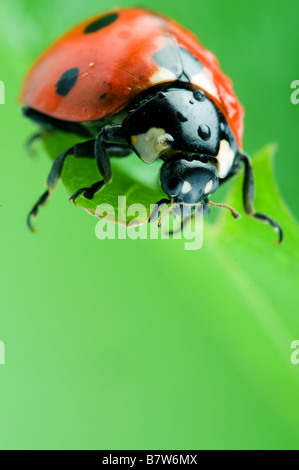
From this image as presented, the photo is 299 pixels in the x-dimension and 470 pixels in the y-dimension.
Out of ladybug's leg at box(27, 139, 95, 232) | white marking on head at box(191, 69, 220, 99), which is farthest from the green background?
white marking on head at box(191, 69, 220, 99)

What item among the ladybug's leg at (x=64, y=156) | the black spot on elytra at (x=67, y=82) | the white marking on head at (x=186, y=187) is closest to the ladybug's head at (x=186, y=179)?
the white marking on head at (x=186, y=187)

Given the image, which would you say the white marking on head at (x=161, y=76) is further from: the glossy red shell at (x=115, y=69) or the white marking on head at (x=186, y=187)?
the white marking on head at (x=186, y=187)

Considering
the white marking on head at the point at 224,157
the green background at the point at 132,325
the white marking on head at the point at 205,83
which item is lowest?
the green background at the point at 132,325

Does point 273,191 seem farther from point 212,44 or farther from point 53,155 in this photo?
point 212,44

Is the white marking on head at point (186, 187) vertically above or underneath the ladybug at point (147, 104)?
underneath

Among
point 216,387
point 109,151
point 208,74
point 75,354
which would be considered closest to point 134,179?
point 109,151

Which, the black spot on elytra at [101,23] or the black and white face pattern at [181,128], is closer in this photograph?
the black and white face pattern at [181,128]

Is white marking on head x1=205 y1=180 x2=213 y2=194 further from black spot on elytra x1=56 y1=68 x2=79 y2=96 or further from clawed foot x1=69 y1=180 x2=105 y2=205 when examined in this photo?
black spot on elytra x1=56 y1=68 x2=79 y2=96
